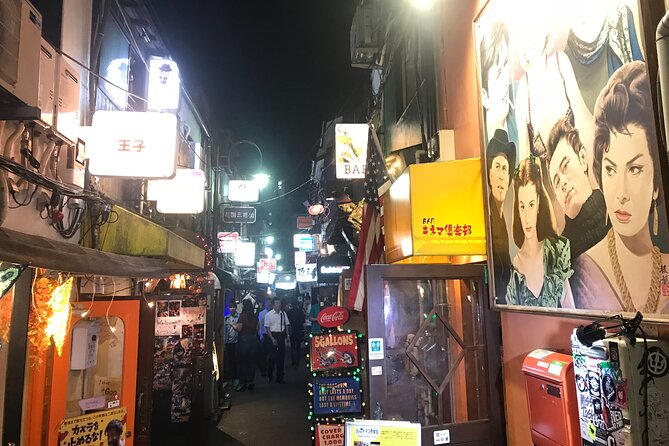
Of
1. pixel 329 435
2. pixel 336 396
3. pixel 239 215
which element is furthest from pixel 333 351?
pixel 239 215

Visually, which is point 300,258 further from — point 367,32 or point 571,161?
point 571,161

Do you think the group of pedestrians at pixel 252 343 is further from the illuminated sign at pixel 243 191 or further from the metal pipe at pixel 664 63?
the metal pipe at pixel 664 63

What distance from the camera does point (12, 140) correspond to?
5.35 m

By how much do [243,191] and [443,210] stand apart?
54.3 ft

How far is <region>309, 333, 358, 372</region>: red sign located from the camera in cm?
755

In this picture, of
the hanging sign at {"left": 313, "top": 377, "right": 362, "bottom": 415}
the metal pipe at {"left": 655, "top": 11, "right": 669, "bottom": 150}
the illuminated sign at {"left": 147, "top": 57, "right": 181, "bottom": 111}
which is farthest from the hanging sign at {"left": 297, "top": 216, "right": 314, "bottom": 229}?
the metal pipe at {"left": 655, "top": 11, "right": 669, "bottom": 150}

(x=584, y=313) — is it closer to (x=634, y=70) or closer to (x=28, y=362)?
(x=634, y=70)

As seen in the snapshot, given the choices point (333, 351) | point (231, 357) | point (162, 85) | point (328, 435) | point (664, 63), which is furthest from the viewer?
point (231, 357)

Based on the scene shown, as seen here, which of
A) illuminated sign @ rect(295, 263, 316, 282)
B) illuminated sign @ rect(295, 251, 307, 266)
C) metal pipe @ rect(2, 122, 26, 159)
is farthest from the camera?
illuminated sign @ rect(295, 251, 307, 266)

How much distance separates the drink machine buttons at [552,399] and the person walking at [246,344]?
1030 cm

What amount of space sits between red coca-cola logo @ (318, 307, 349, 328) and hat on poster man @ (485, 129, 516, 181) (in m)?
4.13

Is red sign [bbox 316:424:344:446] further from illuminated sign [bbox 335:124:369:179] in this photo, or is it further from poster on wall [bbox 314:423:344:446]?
illuminated sign [bbox 335:124:369:179]

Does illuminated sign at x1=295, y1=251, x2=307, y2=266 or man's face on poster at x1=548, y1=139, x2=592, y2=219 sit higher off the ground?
illuminated sign at x1=295, y1=251, x2=307, y2=266

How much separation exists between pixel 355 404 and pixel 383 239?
2.94 m
